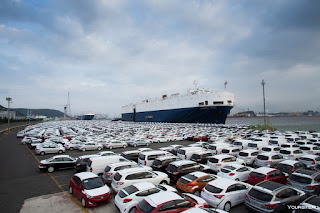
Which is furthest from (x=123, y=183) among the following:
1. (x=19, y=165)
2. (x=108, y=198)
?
(x=19, y=165)

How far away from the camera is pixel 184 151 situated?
1455cm

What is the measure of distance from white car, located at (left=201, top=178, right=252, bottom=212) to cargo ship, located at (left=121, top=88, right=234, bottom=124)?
4648 cm

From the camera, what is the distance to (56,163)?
1280cm

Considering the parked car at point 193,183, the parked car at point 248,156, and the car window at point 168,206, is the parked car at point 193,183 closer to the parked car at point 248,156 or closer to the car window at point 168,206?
the car window at point 168,206

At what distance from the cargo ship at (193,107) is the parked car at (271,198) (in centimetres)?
4663

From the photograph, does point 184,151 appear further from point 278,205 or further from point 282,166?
point 278,205

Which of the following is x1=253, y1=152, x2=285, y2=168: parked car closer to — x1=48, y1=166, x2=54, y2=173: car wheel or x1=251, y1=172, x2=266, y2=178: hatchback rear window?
x1=251, y1=172, x2=266, y2=178: hatchback rear window

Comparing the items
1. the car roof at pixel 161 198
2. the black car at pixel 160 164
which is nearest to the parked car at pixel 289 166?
the black car at pixel 160 164

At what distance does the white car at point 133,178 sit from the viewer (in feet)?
27.7

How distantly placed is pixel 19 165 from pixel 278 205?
59.6 ft

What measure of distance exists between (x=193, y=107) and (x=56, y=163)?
1894 inches

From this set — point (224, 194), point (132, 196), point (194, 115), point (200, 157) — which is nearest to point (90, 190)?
point (132, 196)


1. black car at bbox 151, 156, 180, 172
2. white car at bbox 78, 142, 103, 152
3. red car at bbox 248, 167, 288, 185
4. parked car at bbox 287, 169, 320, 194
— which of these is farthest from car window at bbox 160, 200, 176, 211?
white car at bbox 78, 142, 103, 152

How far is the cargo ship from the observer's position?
173 ft
